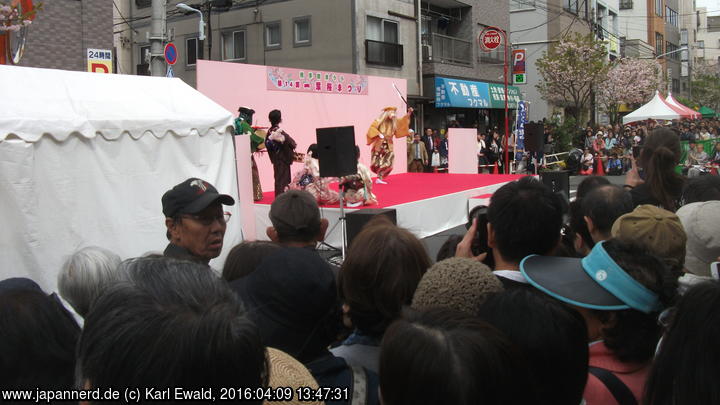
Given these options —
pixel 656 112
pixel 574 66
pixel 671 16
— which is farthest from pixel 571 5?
pixel 671 16

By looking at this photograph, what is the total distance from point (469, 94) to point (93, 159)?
19123 millimetres

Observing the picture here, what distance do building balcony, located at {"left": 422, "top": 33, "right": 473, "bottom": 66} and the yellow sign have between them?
13048 mm

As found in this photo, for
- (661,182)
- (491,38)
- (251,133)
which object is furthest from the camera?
(491,38)

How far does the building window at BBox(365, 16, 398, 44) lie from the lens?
1933cm

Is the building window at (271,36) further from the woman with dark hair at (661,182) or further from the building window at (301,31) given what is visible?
the woman with dark hair at (661,182)

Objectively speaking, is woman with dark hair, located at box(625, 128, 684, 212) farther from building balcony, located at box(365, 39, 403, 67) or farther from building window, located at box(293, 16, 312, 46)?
building window, located at box(293, 16, 312, 46)

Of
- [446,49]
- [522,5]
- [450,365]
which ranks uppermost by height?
[522,5]

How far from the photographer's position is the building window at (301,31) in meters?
19.3

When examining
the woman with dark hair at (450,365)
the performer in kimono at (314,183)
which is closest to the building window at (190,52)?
the performer in kimono at (314,183)

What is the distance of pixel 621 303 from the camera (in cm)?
189

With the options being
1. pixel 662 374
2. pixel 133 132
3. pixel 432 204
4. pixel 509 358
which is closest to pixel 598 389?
pixel 662 374

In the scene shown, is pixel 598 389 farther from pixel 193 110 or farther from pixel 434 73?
pixel 434 73

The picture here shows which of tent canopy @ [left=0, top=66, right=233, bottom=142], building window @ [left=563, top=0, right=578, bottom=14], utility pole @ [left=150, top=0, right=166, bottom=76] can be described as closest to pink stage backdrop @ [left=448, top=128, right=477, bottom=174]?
utility pole @ [left=150, top=0, right=166, bottom=76]

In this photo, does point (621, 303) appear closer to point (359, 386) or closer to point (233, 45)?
point (359, 386)
